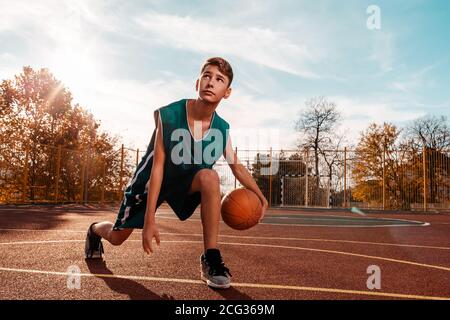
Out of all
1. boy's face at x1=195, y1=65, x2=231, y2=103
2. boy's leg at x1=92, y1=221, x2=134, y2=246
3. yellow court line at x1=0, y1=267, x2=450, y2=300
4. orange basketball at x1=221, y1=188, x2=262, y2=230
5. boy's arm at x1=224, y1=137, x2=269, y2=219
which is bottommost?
yellow court line at x1=0, y1=267, x2=450, y2=300

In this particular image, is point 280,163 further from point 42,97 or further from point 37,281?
point 37,281

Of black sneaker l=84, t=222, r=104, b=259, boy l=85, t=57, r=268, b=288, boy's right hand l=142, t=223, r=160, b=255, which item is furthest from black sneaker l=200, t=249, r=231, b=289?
black sneaker l=84, t=222, r=104, b=259

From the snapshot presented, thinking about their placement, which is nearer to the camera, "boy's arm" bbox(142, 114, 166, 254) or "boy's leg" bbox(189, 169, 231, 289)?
"boy's arm" bbox(142, 114, 166, 254)

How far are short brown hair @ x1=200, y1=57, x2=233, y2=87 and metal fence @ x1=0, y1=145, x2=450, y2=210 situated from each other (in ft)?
43.9

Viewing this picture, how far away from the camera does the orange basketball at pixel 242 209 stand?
132 inches

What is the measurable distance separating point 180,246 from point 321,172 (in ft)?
57.7

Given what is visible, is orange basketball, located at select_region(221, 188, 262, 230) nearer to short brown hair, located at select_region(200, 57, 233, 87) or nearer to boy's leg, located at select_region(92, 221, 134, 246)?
boy's leg, located at select_region(92, 221, 134, 246)

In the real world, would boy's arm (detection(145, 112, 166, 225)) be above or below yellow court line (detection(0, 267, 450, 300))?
above

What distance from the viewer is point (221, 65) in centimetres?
302

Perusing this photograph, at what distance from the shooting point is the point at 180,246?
4.75 metres

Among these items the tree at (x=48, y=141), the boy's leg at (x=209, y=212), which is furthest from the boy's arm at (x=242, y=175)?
the tree at (x=48, y=141)

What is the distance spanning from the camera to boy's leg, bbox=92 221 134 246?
3354 mm
